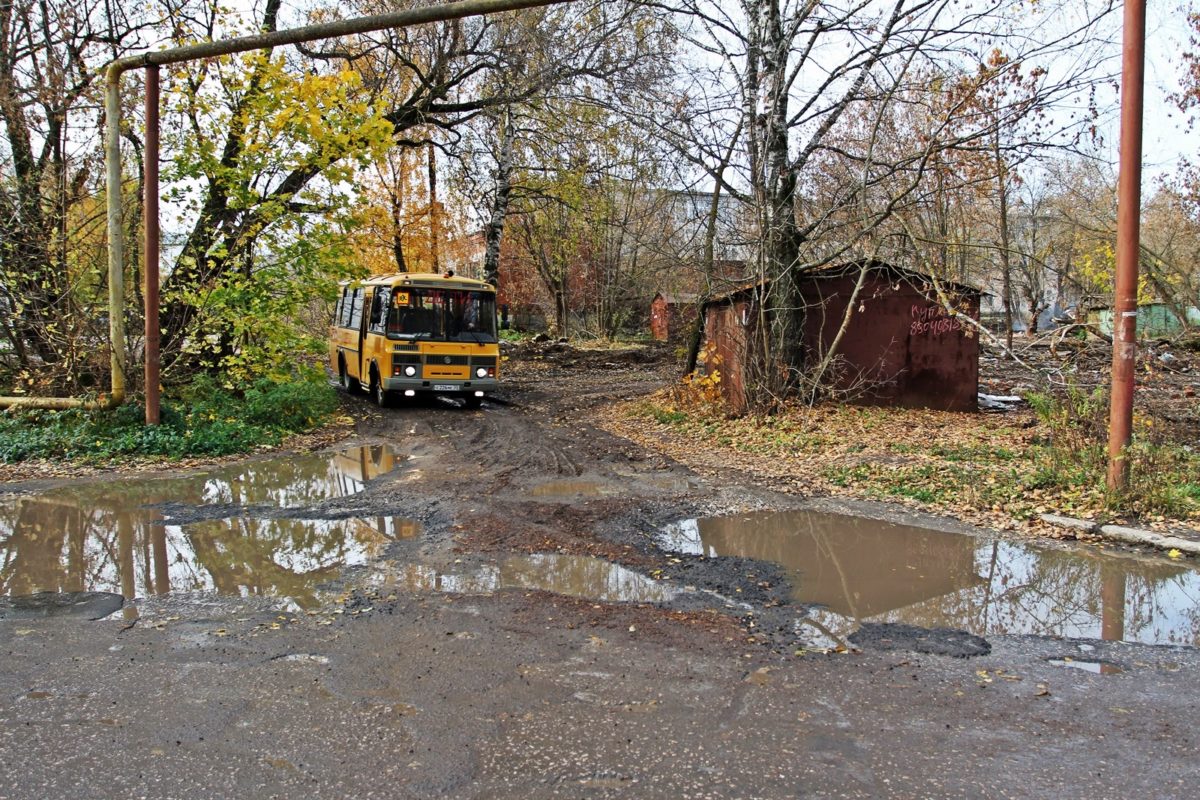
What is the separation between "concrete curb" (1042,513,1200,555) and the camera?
22.6 ft

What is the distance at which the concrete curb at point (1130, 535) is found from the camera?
6883mm

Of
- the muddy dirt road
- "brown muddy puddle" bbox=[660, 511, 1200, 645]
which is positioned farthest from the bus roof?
the muddy dirt road

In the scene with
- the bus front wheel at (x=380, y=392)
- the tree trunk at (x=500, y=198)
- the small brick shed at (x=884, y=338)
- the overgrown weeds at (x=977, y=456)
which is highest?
the tree trunk at (x=500, y=198)

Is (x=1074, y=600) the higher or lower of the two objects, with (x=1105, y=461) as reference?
lower

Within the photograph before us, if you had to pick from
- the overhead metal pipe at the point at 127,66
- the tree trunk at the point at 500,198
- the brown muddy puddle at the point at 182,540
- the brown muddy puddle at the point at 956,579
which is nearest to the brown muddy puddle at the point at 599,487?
the brown muddy puddle at the point at 956,579

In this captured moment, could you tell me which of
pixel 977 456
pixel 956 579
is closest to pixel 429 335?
pixel 977 456

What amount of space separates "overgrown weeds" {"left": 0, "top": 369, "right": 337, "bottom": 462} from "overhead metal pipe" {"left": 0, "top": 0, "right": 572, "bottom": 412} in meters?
0.25

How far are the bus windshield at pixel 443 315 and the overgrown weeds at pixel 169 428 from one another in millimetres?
3298

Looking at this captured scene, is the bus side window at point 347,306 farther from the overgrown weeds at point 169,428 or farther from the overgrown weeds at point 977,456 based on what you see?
the overgrown weeds at point 977,456

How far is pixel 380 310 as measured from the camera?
17.3 metres

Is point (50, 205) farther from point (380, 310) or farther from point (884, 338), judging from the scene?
point (884, 338)

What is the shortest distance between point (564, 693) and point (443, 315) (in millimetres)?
13678

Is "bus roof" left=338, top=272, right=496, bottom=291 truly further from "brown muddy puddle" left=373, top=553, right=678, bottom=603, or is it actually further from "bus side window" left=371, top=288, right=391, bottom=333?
"brown muddy puddle" left=373, top=553, right=678, bottom=603

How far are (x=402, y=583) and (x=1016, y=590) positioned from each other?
464 centimetres
